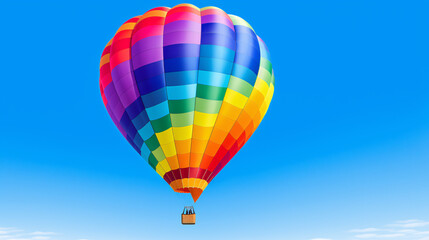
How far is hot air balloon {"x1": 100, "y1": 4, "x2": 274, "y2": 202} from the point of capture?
16297 millimetres

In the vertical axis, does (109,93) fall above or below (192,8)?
below

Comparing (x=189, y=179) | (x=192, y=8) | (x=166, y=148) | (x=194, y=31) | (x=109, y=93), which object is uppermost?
(x=192, y=8)

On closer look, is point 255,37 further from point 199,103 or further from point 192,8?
point 199,103

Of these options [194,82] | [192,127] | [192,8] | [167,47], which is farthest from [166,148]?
[192,8]

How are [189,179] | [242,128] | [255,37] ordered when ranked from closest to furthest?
[189,179] < [242,128] < [255,37]

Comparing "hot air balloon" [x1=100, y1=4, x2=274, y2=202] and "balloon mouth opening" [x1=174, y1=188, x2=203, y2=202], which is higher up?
"hot air balloon" [x1=100, y1=4, x2=274, y2=202]

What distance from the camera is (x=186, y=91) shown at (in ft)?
53.5

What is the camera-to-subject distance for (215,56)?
16.7m

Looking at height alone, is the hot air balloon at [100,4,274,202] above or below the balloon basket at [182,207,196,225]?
above

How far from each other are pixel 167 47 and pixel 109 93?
9.56 ft

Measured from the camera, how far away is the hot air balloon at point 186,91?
16.3m

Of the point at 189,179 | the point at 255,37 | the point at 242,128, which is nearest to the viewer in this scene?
the point at 189,179

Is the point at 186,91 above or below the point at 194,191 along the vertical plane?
above

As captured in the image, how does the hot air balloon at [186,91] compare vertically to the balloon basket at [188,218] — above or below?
above
